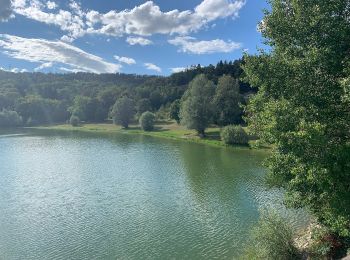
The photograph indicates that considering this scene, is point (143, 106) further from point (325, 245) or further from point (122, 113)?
point (325, 245)

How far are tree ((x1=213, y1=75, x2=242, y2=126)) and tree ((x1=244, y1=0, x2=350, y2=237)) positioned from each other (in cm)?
7067

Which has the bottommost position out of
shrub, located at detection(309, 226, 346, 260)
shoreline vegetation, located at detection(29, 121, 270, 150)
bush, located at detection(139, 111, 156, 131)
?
shrub, located at detection(309, 226, 346, 260)

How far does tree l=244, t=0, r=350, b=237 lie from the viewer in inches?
668

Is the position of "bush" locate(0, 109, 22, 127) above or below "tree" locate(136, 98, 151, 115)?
below

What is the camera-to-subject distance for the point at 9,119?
513 ft

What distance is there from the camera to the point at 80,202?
39000 mm

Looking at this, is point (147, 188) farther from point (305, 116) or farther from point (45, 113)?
point (45, 113)

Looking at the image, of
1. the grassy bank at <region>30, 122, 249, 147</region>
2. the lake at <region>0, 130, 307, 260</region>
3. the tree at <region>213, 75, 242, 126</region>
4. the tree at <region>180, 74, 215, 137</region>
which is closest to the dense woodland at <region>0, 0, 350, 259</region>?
the lake at <region>0, 130, 307, 260</region>

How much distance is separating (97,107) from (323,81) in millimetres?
149457

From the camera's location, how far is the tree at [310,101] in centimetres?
1697

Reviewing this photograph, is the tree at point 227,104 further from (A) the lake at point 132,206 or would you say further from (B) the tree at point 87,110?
(B) the tree at point 87,110

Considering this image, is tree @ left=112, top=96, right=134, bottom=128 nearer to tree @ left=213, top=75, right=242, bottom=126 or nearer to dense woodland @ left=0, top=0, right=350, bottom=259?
tree @ left=213, top=75, right=242, bottom=126

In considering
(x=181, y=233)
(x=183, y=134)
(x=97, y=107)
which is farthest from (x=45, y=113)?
(x=181, y=233)

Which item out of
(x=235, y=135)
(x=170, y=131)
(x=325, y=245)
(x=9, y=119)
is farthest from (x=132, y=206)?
(x=9, y=119)
